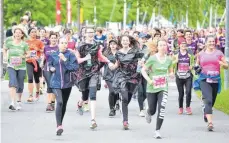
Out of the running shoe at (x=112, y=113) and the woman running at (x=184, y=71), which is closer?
the running shoe at (x=112, y=113)

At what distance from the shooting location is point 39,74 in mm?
21531

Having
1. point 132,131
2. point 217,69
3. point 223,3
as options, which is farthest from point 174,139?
point 223,3

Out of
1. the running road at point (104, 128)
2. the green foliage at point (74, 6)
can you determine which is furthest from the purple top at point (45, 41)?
the green foliage at point (74, 6)

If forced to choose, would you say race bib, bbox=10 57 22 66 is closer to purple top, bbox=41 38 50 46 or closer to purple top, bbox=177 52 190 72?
purple top, bbox=177 52 190 72

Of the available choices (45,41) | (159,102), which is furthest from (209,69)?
(45,41)

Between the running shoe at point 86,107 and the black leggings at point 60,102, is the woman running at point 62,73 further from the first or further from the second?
the running shoe at point 86,107

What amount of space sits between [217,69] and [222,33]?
28053 millimetres

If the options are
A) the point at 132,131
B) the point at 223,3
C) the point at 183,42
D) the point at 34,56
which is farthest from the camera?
the point at 223,3

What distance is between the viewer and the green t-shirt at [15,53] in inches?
740

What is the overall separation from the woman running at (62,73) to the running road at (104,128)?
58 centimetres

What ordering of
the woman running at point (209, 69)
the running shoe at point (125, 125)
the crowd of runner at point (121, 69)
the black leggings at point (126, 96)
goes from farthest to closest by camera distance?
the woman running at point (209, 69)
the black leggings at point (126, 96)
the running shoe at point (125, 125)
the crowd of runner at point (121, 69)

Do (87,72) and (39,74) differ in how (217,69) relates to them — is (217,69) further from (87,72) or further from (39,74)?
(39,74)

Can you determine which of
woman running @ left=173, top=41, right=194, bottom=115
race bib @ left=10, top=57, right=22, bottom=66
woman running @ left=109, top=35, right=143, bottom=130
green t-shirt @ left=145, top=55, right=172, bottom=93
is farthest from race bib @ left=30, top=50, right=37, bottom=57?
green t-shirt @ left=145, top=55, right=172, bottom=93

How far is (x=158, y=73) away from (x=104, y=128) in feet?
5.50
